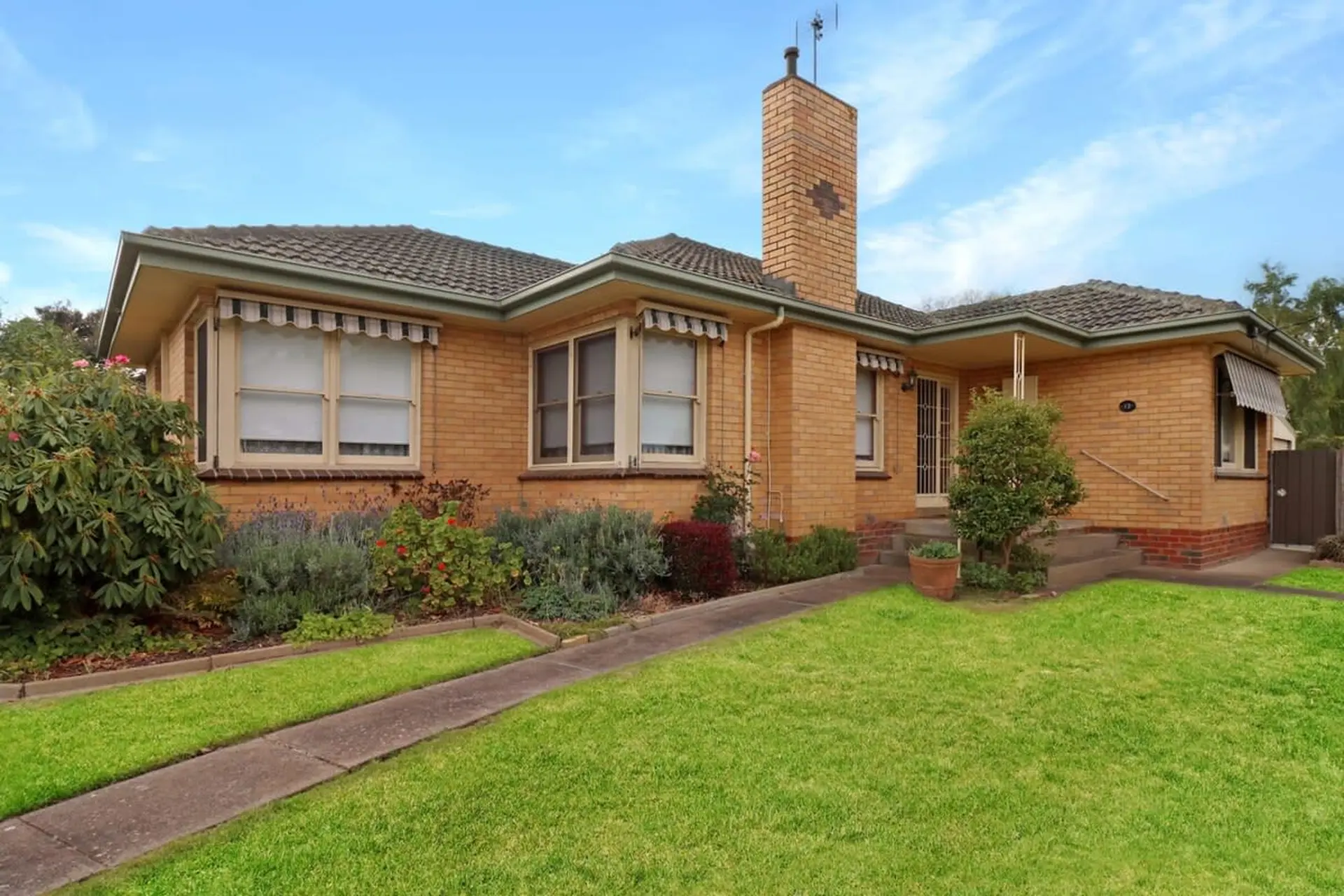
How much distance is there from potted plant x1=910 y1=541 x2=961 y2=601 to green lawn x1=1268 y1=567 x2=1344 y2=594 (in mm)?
4106

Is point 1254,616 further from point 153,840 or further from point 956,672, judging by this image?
point 153,840

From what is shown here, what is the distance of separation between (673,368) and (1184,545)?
7.54 m

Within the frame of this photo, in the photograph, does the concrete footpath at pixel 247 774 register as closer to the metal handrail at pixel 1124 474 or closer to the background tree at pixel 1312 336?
the metal handrail at pixel 1124 474

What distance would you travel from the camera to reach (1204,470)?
976 centimetres

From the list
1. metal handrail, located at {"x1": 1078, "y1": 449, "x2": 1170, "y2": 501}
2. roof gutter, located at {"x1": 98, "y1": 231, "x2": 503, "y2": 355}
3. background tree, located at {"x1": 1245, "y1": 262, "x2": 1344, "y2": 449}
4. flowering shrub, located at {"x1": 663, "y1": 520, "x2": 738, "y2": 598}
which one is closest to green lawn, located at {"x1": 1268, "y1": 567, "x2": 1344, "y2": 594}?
metal handrail, located at {"x1": 1078, "y1": 449, "x2": 1170, "y2": 501}

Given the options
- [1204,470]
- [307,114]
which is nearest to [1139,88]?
[1204,470]

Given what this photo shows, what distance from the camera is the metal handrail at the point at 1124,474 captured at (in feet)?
33.1

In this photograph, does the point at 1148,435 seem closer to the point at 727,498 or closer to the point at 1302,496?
the point at 1302,496

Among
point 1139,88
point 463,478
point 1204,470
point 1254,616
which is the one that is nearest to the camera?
point 1254,616

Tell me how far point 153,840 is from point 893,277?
46459mm

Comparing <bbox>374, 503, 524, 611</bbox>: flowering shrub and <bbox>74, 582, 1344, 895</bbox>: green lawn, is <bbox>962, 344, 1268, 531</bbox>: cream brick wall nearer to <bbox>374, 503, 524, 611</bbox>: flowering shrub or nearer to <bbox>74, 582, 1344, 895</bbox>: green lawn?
<bbox>74, 582, 1344, 895</bbox>: green lawn

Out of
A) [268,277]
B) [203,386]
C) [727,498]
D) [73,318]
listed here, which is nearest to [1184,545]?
[727,498]

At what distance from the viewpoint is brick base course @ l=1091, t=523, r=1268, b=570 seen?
970 cm

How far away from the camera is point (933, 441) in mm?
12164
